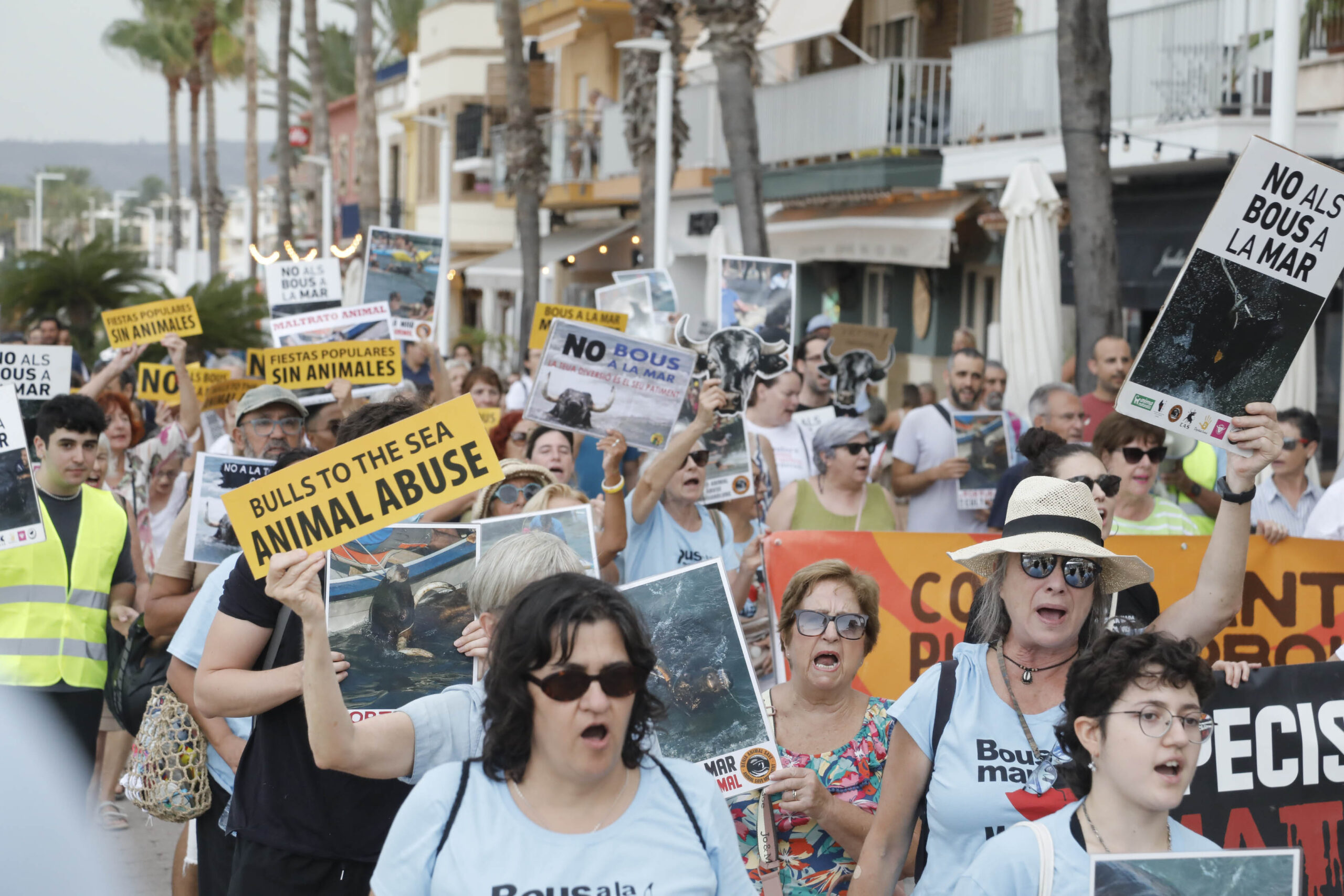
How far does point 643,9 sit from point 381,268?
8.70m

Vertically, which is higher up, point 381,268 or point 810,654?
point 381,268

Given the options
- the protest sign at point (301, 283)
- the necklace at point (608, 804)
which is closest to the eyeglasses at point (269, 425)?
the necklace at point (608, 804)

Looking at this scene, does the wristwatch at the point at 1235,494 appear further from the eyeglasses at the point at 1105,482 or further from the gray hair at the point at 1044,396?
the gray hair at the point at 1044,396

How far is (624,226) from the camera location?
3438cm

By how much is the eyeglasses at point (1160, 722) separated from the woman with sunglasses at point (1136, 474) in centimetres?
270

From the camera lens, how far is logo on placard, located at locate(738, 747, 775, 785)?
426cm

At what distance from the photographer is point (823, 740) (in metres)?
4.47

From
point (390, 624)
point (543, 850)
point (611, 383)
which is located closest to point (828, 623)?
point (390, 624)

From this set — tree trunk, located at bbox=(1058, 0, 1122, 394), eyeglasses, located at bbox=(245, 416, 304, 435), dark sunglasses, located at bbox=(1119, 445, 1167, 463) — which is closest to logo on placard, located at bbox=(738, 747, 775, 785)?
dark sunglasses, located at bbox=(1119, 445, 1167, 463)

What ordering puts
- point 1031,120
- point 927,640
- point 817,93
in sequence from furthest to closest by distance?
point 817,93 < point 1031,120 < point 927,640

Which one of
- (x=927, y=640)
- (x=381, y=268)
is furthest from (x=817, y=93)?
(x=927, y=640)

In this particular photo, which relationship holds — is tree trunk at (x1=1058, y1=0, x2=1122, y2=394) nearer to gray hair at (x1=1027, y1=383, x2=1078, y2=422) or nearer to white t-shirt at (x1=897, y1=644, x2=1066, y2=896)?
gray hair at (x1=1027, y1=383, x2=1078, y2=422)

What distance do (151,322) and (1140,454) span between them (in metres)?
6.94

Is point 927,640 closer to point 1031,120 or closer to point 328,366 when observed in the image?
point 328,366
